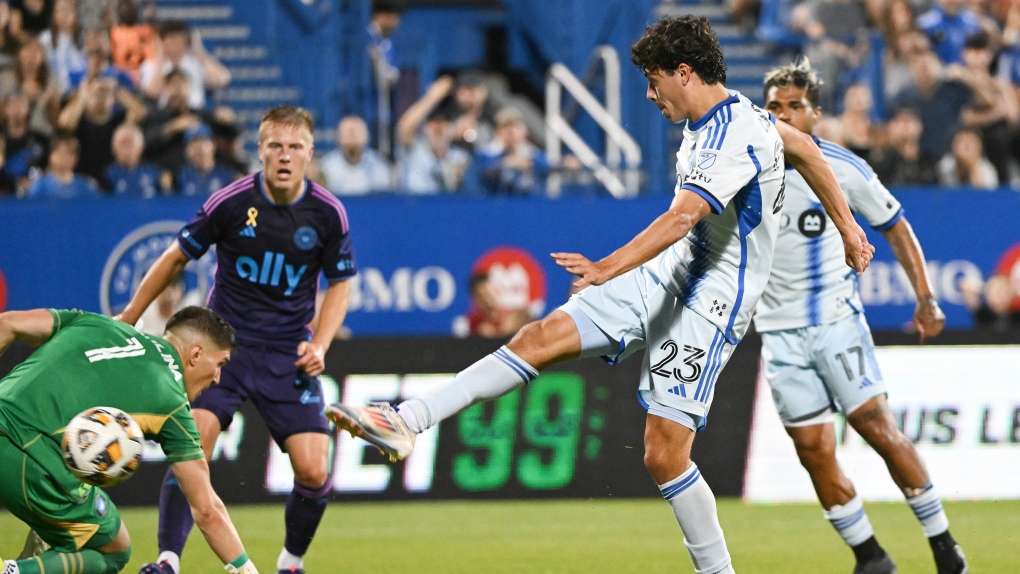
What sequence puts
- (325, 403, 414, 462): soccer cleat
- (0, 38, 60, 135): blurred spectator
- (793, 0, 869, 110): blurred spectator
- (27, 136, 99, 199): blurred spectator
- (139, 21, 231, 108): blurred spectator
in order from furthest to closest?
(793, 0, 869, 110): blurred spectator
(139, 21, 231, 108): blurred spectator
(0, 38, 60, 135): blurred spectator
(27, 136, 99, 199): blurred spectator
(325, 403, 414, 462): soccer cleat

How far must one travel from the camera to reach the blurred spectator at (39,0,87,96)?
13.3 metres

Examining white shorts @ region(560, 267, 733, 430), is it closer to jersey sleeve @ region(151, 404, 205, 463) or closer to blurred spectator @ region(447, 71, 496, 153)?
jersey sleeve @ region(151, 404, 205, 463)

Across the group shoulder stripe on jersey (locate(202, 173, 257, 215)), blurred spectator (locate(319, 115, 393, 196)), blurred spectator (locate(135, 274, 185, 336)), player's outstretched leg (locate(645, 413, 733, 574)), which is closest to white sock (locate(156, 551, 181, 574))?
shoulder stripe on jersey (locate(202, 173, 257, 215))

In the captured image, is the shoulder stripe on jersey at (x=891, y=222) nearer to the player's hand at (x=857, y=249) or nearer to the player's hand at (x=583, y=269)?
the player's hand at (x=857, y=249)

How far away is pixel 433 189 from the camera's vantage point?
1380 centimetres

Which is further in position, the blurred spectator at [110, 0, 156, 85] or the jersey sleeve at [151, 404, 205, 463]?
the blurred spectator at [110, 0, 156, 85]

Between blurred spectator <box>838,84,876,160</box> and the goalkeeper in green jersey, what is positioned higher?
blurred spectator <box>838,84,876,160</box>

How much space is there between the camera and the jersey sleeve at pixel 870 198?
681 cm

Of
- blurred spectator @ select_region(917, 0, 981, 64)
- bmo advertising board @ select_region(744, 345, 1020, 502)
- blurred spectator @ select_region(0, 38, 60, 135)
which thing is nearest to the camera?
bmo advertising board @ select_region(744, 345, 1020, 502)

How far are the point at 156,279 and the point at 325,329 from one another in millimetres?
855

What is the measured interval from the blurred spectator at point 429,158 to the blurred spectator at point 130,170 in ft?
7.84

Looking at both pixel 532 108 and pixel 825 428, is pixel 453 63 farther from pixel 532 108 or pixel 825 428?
pixel 825 428

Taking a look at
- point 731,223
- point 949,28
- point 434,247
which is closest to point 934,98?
point 949,28

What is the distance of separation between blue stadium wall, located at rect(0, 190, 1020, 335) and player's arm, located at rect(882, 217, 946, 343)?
6.13 metres
